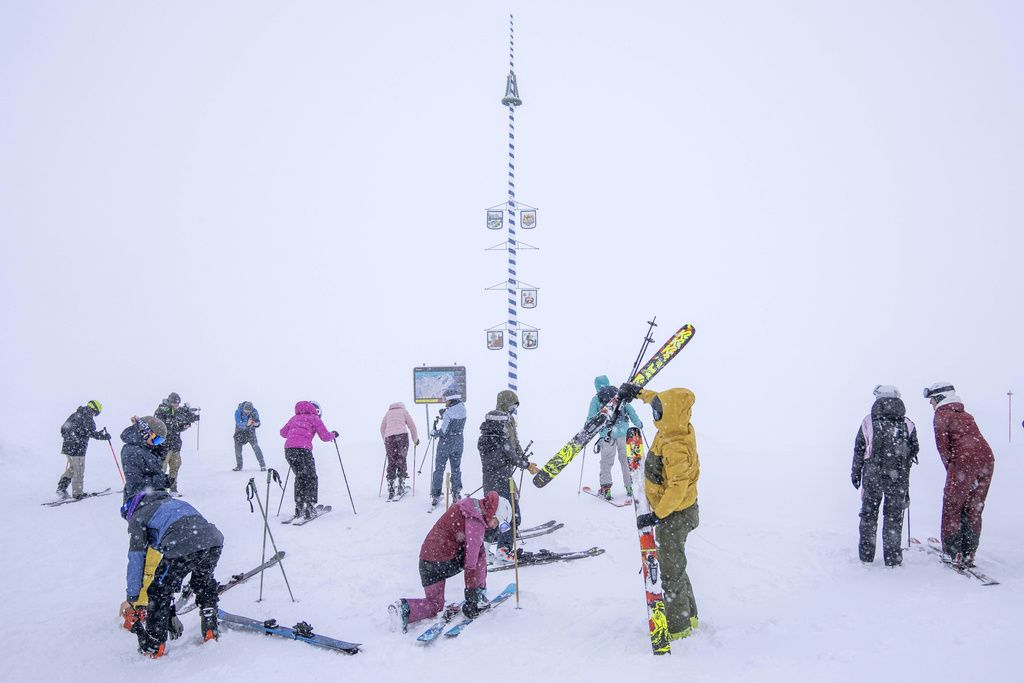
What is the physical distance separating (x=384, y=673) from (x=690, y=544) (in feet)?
14.7

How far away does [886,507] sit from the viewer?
6.05m

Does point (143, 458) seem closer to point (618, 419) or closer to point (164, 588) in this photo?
point (164, 588)

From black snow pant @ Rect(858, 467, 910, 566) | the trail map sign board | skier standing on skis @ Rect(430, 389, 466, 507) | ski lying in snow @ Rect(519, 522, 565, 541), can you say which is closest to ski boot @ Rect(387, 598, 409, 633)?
ski lying in snow @ Rect(519, 522, 565, 541)

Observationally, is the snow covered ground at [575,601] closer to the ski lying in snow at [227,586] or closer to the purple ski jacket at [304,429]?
the ski lying in snow at [227,586]

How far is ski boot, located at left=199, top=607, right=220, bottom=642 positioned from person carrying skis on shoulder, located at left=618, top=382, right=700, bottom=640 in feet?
12.7

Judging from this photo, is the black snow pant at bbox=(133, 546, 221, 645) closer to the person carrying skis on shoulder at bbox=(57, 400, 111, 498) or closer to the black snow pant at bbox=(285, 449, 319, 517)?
the black snow pant at bbox=(285, 449, 319, 517)

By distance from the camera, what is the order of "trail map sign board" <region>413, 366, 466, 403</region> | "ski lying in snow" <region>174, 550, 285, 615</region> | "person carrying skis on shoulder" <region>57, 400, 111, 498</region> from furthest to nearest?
"trail map sign board" <region>413, 366, 466, 403</region>
"person carrying skis on shoulder" <region>57, 400, 111, 498</region>
"ski lying in snow" <region>174, 550, 285, 615</region>

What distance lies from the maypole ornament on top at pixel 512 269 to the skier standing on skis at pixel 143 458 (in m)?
8.34

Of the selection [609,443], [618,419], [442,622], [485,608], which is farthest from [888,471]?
[442,622]

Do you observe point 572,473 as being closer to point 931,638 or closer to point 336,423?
point 931,638

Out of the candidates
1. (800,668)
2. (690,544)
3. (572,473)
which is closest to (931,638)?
(800,668)

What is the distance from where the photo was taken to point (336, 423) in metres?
35.7

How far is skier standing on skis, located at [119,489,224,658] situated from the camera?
4594 millimetres

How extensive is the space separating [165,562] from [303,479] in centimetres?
417
